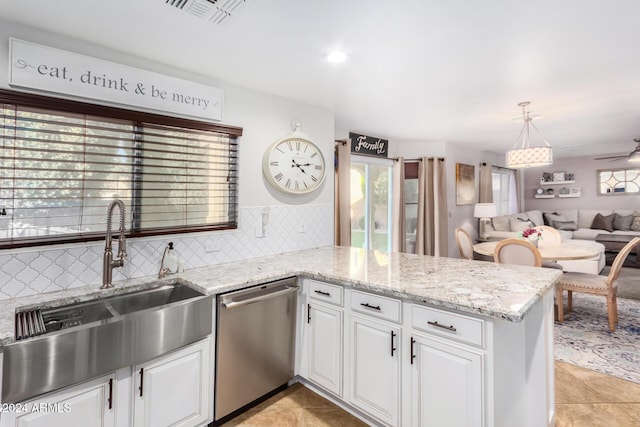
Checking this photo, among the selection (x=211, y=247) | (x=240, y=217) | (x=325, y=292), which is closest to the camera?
(x=325, y=292)

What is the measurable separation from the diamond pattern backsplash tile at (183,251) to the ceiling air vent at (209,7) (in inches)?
56.1

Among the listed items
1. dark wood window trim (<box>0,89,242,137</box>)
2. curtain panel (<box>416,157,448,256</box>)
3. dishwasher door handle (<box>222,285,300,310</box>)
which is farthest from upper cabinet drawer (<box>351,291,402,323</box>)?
curtain panel (<box>416,157,448,256</box>)

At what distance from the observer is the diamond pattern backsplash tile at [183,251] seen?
1.75 m

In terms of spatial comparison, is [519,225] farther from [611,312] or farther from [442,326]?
[442,326]

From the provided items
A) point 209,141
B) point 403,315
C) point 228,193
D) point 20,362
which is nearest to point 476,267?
point 403,315

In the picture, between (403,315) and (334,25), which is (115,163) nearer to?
(334,25)

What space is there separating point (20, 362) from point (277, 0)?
192 centimetres

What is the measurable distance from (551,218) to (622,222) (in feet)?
3.99

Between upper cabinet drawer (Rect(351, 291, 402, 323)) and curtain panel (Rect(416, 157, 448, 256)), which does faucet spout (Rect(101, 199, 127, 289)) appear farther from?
curtain panel (Rect(416, 157, 448, 256))

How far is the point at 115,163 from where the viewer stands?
2074 millimetres

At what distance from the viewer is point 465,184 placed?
6133 millimetres

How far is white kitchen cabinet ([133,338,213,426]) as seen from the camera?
5.24 ft

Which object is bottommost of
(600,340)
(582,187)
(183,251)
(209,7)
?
(600,340)

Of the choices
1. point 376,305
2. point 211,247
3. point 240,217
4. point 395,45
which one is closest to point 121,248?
point 211,247
